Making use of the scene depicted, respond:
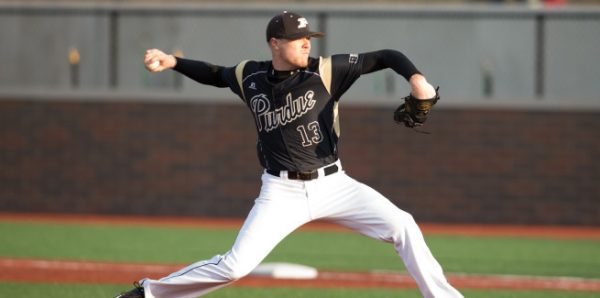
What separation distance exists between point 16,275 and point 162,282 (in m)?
3.94

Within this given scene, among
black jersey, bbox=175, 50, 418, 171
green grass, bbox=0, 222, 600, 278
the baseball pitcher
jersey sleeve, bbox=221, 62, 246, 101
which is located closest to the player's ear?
the baseball pitcher

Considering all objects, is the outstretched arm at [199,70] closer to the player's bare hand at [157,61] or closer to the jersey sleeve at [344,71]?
the player's bare hand at [157,61]

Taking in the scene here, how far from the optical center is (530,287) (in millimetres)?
9625

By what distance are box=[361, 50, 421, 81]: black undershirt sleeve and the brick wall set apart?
9972 mm

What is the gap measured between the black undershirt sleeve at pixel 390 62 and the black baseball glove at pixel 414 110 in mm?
174

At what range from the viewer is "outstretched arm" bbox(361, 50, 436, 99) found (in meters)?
6.09

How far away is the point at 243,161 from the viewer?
55.3 feet

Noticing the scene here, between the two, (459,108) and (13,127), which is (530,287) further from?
(13,127)

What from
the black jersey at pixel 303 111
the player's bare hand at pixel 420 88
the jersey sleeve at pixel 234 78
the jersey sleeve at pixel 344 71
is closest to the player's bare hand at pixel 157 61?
the jersey sleeve at pixel 234 78

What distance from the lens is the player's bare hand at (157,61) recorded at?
6.78 m

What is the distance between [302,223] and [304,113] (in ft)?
2.29

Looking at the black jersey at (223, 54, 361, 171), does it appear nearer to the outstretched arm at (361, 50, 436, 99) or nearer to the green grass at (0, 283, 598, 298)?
the outstretched arm at (361, 50, 436, 99)

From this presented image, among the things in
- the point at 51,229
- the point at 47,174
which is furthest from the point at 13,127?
the point at 51,229

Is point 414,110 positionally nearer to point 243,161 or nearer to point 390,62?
point 390,62
